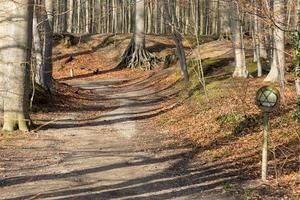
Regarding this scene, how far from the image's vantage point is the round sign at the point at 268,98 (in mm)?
8219

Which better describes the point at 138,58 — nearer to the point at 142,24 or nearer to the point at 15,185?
the point at 142,24

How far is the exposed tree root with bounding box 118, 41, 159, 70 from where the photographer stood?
36.2 metres

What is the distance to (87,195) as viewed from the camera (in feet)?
25.4

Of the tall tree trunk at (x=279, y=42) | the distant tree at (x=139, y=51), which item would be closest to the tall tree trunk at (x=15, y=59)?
the tall tree trunk at (x=279, y=42)

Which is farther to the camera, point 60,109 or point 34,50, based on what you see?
point 34,50

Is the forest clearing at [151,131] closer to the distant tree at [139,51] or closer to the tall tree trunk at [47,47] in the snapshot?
the tall tree trunk at [47,47]

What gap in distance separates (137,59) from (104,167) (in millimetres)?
27094

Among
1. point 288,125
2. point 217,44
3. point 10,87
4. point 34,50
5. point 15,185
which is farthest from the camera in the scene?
point 217,44

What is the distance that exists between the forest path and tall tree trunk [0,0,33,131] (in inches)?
34.8

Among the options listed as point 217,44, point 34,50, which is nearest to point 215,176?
point 34,50

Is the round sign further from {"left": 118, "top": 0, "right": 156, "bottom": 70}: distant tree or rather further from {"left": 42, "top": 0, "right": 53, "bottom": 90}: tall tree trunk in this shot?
{"left": 118, "top": 0, "right": 156, "bottom": 70}: distant tree

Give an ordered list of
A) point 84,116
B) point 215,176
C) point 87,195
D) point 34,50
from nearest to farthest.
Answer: point 87,195 → point 215,176 → point 84,116 → point 34,50

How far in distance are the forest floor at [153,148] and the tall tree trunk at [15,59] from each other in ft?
2.21

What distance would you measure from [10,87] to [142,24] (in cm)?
2340
